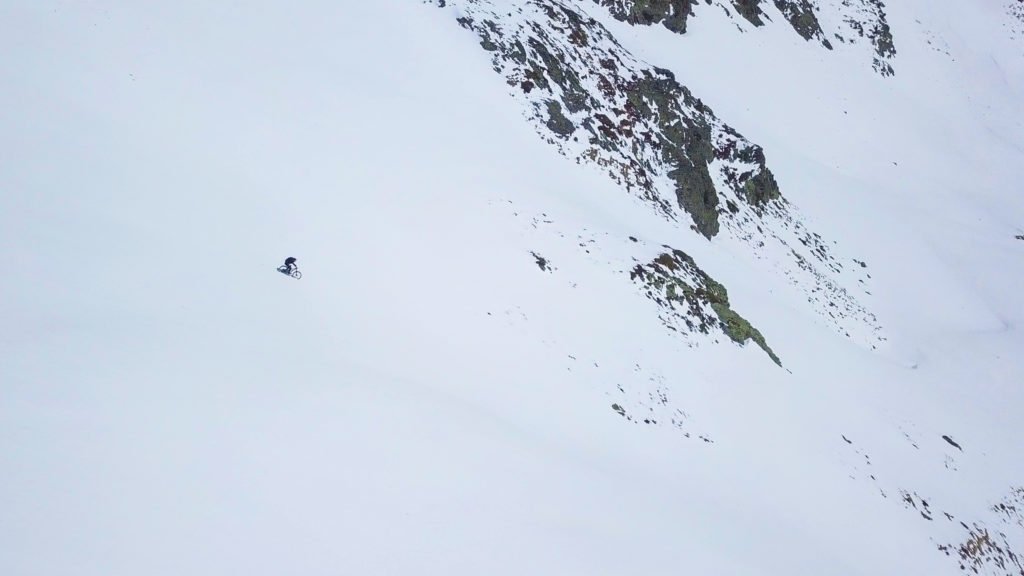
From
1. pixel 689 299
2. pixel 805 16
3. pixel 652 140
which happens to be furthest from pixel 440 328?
pixel 805 16

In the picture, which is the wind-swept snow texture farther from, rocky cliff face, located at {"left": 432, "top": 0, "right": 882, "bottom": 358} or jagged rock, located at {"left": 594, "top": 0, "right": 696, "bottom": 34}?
jagged rock, located at {"left": 594, "top": 0, "right": 696, "bottom": 34}

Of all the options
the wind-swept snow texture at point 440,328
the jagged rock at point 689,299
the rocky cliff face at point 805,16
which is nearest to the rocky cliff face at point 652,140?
the wind-swept snow texture at point 440,328

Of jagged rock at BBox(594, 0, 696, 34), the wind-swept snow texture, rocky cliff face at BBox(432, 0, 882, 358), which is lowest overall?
the wind-swept snow texture

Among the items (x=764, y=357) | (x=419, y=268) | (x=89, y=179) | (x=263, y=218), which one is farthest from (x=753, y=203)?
(x=89, y=179)

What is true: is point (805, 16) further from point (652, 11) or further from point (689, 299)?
point (689, 299)

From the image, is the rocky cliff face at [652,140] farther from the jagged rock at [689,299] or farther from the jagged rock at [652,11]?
the jagged rock at [652,11]

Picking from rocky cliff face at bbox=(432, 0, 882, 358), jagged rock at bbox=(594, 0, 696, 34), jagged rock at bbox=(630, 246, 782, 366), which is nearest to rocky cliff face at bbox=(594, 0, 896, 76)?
jagged rock at bbox=(594, 0, 696, 34)

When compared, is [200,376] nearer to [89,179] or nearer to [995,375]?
[89,179]

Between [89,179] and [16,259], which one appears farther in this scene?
[89,179]
